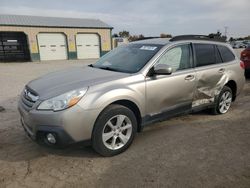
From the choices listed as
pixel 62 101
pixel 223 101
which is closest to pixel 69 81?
pixel 62 101

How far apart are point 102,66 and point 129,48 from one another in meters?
0.66

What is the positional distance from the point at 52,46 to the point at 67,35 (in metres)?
2.26

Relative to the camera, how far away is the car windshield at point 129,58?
4.01 m

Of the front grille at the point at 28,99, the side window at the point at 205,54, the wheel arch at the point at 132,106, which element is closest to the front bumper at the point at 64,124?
the front grille at the point at 28,99

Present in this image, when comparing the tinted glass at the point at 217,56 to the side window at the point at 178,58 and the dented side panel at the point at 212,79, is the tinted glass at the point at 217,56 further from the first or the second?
the side window at the point at 178,58

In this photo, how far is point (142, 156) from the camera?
142 inches

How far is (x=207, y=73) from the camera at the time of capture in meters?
4.77

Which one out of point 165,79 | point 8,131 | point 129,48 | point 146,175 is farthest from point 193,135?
point 8,131

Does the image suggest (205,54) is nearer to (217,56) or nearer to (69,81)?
(217,56)

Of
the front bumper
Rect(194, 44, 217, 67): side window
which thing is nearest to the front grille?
the front bumper

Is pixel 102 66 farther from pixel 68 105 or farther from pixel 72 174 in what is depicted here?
pixel 72 174

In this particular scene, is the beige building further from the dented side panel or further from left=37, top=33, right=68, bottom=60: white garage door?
the dented side panel

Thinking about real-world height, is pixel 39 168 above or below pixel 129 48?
below

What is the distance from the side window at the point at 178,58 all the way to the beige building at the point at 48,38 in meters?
25.7
